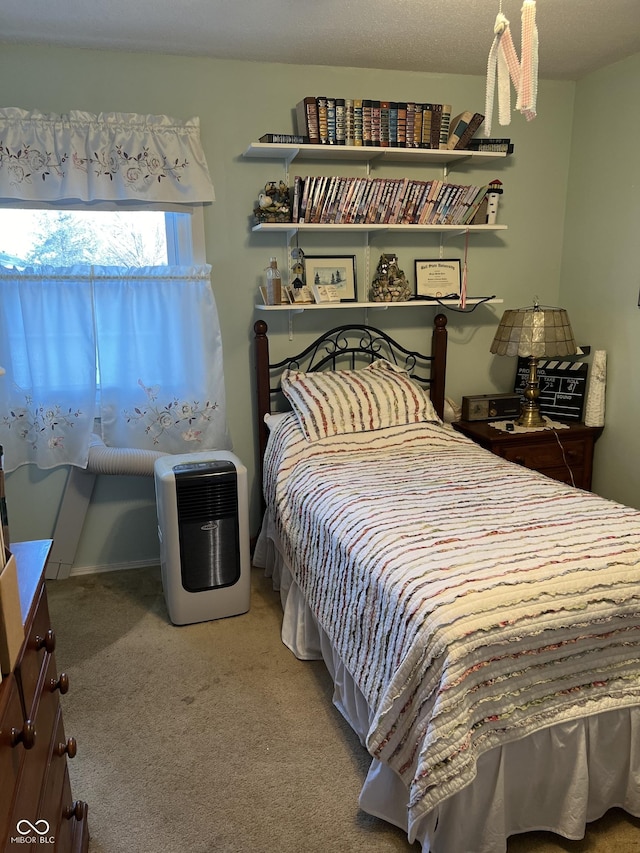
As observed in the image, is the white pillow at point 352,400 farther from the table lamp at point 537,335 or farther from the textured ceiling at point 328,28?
the textured ceiling at point 328,28

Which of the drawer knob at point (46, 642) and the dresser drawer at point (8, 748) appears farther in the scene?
the drawer knob at point (46, 642)

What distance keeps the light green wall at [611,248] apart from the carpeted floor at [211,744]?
1.93m

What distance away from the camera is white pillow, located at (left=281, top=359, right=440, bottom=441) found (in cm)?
285

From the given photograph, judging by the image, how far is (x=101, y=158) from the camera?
2.73 metres

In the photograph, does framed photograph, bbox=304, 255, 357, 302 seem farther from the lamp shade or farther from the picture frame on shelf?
the lamp shade

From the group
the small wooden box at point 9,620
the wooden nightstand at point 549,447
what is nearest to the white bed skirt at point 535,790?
the small wooden box at point 9,620

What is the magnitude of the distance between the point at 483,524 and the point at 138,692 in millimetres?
1430

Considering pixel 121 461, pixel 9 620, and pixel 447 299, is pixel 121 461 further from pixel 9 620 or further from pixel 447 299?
pixel 9 620

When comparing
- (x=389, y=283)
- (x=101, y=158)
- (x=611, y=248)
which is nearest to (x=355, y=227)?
(x=389, y=283)

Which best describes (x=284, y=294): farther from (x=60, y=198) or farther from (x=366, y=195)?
(x=60, y=198)

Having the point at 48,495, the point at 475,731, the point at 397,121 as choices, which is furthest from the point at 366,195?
the point at 475,731

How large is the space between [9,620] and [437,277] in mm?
2861

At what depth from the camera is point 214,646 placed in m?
2.57

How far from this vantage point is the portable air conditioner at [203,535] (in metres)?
2.60
